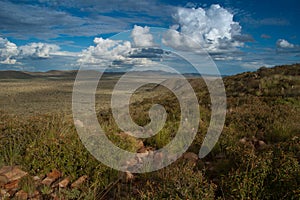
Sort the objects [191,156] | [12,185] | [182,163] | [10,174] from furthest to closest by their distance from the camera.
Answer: [191,156]
[182,163]
[10,174]
[12,185]

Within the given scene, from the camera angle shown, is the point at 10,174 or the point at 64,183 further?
the point at 10,174

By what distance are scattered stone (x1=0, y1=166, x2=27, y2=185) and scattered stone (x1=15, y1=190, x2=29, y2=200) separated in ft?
1.38

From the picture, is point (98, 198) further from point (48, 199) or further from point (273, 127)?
point (273, 127)

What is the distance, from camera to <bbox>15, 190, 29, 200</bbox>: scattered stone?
3804mm

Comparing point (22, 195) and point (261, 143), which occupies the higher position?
point (261, 143)

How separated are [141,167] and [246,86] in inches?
574

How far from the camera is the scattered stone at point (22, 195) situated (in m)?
3.80

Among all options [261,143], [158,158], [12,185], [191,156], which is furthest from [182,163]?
[12,185]

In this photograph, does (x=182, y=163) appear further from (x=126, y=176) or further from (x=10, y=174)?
(x=10, y=174)

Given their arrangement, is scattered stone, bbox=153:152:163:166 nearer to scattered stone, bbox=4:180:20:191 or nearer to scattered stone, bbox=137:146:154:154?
scattered stone, bbox=137:146:154:154

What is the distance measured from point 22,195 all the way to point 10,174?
68 centimetres

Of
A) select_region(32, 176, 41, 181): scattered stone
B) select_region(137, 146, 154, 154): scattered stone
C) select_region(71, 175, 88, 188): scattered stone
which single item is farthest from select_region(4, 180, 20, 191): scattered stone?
select_region(137, 146, 154, 154): scattered stone

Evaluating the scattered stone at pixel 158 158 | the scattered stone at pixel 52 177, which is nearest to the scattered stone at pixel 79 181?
the scattered stone at pixel 52 177

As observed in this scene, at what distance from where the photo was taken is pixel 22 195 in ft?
12.8
